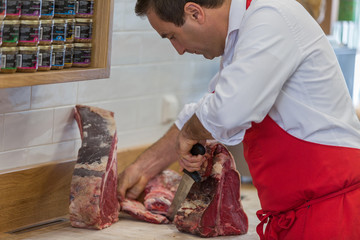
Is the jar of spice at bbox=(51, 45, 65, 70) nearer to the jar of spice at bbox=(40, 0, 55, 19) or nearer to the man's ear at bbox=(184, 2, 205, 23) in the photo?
the jar of spice at bbox=(40, 0, 55, 19)

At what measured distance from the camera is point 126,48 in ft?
7.98

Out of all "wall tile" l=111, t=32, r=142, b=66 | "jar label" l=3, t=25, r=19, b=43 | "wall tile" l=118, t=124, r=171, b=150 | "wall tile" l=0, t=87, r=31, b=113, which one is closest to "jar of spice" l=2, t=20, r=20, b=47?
"jar label" l=3, t=25, r=19, b=43

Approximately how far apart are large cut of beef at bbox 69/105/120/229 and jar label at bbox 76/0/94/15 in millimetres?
380

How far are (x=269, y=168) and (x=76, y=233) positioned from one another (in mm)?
658

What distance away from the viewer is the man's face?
1531 millimetres

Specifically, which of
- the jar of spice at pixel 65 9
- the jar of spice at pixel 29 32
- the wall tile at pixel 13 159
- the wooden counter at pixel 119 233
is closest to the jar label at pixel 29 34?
the jar of spice at pixel 29 32

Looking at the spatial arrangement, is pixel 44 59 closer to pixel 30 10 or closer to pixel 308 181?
pixel 30 10

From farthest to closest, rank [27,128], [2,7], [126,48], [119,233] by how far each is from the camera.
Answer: [126,48] < [27,128] < [119,233] < [2,7]

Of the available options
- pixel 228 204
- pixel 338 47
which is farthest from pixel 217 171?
pixel 338 47

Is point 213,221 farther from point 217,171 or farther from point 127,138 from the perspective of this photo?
point 127,138

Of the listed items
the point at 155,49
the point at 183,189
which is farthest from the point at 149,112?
the point at 183,189

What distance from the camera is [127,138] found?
2504 millimetres

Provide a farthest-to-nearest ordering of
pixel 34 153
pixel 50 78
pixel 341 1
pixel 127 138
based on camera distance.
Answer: pixel 341 1 → pixel 127 138 → pixel 34 153 → pixel 50 78

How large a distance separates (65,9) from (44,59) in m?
0.16
